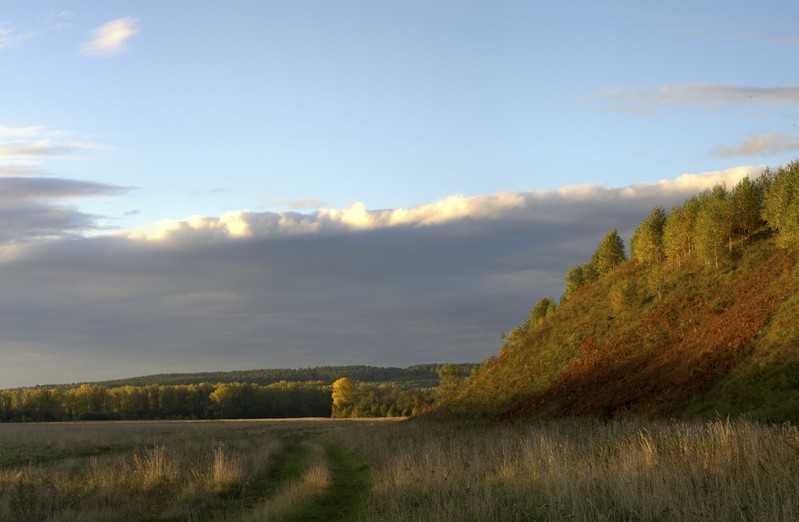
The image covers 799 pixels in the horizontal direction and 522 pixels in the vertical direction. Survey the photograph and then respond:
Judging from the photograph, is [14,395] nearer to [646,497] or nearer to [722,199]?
[722,199]

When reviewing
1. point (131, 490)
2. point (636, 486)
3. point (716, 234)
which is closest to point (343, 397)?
point (716, 234)

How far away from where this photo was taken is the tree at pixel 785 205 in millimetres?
50500

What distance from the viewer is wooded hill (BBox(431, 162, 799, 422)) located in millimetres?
40375

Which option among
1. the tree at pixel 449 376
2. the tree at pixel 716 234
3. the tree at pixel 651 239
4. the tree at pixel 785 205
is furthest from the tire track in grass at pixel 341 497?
the tree at pixel 449 376

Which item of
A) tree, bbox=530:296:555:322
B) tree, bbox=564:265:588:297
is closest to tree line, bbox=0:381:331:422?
tree, bbox=530:296:555:322

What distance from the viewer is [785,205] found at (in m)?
52.7

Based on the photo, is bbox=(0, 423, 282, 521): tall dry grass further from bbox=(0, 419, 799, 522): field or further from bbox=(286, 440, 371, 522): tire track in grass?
bbox=(286, 440, 371, 522): tire track in grass

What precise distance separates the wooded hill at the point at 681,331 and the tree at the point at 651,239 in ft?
0.35

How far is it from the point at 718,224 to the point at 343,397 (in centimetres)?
9236

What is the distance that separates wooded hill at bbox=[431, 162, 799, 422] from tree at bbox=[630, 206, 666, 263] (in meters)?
0.11

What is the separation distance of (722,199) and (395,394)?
→ 9948 cm

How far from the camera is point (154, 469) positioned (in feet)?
69.6

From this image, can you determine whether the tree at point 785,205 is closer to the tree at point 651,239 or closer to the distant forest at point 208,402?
the tree at point 651,239

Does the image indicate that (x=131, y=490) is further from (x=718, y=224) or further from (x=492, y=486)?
(x=718, y=224)
